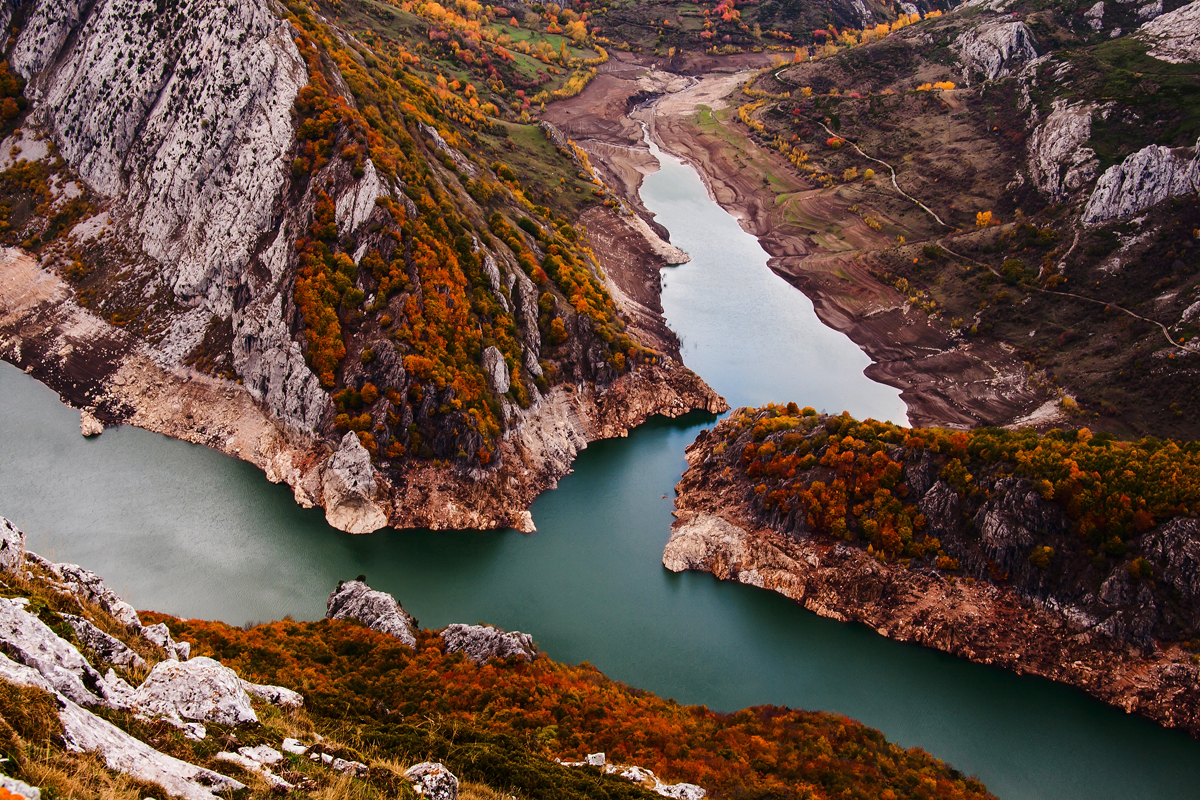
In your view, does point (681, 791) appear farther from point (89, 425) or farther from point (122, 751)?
point (89, 425)

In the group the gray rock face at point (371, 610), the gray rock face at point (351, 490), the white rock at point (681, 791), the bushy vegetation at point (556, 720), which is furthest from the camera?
the gray rock face at point (351, 490)

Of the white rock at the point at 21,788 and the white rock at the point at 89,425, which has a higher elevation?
the white rock at the point at 89,425

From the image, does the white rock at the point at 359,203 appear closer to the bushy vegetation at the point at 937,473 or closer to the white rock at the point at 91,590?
the bushy vegetation at the point at 937,473

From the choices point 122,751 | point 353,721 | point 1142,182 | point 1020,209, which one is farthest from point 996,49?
point 122,751

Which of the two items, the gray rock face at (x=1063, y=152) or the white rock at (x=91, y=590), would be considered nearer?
the white rock at (x=91, y=590)

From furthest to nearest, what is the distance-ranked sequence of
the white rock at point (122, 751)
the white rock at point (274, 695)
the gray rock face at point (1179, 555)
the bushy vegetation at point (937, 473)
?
the bushy vegetation at point (937, 473), the gray rock face at point (1179, 555), the white rock at point (274, 695), the white rock at point (122, 751)

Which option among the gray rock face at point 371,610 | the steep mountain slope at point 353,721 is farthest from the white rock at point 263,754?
the gray rock face at point 371,610

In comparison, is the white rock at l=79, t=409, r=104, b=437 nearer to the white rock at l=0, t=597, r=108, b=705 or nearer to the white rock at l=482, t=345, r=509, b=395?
the white rock at l=482, t=345, r=509, b=395
